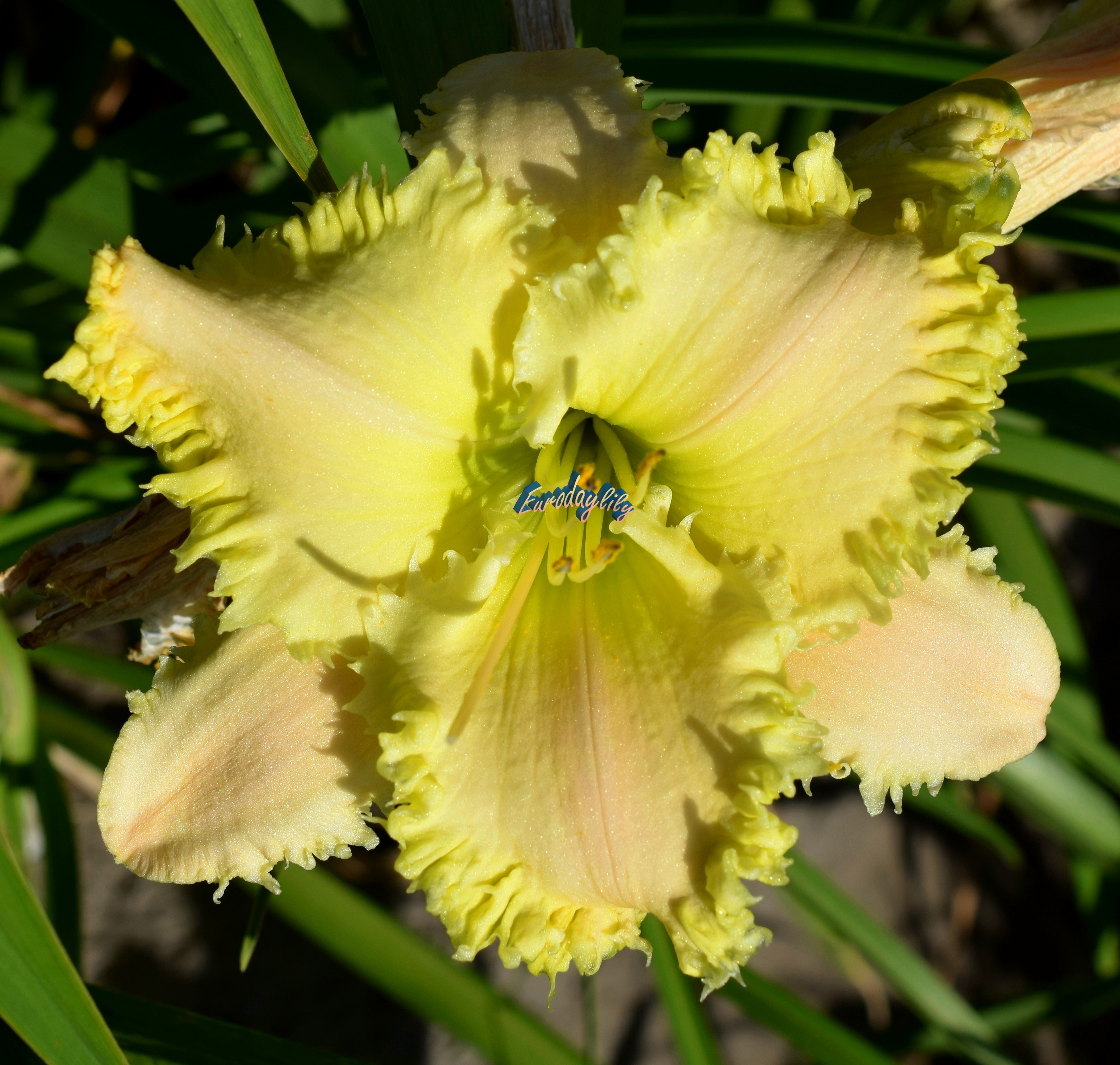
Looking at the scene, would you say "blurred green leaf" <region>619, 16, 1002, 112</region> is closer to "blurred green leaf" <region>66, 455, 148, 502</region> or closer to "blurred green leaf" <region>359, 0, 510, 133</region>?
"blurred green leaf" <region>359, 0, 510, 133</region>

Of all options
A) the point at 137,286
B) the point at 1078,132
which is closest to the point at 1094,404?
the point at 1078,132

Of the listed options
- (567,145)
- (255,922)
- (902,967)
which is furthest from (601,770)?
(902,967)

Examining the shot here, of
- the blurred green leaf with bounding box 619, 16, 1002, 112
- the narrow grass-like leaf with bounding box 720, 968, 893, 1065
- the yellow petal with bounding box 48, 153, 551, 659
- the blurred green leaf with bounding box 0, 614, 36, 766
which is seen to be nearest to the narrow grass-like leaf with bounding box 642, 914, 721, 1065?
the narrow grass-like leaf with bounding box 720, 968, 893, 1065

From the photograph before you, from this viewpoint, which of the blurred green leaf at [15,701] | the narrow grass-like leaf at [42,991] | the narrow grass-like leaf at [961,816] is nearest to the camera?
the narrow grass-like leaf at [42,991]

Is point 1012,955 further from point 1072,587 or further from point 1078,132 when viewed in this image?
point 1078,132

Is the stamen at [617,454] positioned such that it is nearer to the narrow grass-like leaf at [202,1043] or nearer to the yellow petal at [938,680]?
the yellow petal at [938,680]

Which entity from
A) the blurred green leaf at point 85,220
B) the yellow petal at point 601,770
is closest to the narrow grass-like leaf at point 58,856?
the blurred green leaf at point 85,220

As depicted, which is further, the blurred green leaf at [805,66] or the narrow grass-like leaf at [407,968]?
the narrow grass-like leaf at [407,968]
